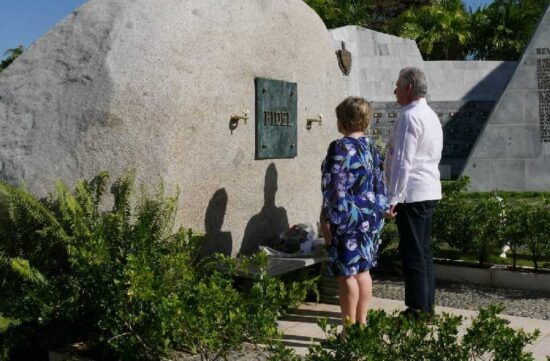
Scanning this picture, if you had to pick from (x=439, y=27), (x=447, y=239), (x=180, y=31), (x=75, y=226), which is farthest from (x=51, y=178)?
(x=439, y=27)

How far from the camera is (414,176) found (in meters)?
4.37

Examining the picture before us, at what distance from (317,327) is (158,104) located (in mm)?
1873

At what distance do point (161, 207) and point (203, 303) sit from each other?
0.97 metres

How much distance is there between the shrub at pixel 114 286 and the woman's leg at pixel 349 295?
28cm

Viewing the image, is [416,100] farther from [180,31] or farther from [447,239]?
[447,239]

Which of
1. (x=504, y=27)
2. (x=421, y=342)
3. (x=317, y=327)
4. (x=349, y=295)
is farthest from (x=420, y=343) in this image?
(x=504, y=27)

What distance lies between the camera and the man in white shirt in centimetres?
430

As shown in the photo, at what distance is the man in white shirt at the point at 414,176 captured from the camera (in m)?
4.30

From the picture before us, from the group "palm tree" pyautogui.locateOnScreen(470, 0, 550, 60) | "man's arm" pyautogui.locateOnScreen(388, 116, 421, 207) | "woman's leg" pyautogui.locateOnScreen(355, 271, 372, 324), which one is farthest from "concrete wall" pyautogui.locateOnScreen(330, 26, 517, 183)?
"woman's leg" pyautogui.locateOnScreen(355, 271, 372, 324)

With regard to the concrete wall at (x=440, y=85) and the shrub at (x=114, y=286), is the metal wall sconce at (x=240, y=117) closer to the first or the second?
the shrub at (x=114, y=286)

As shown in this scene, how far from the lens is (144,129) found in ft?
14.3

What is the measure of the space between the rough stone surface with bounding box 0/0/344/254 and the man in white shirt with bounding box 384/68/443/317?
4.08ft

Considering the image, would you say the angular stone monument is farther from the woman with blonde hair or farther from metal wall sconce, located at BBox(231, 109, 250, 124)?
the woman with blonde hair

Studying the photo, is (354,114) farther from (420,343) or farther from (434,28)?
(434,28)
